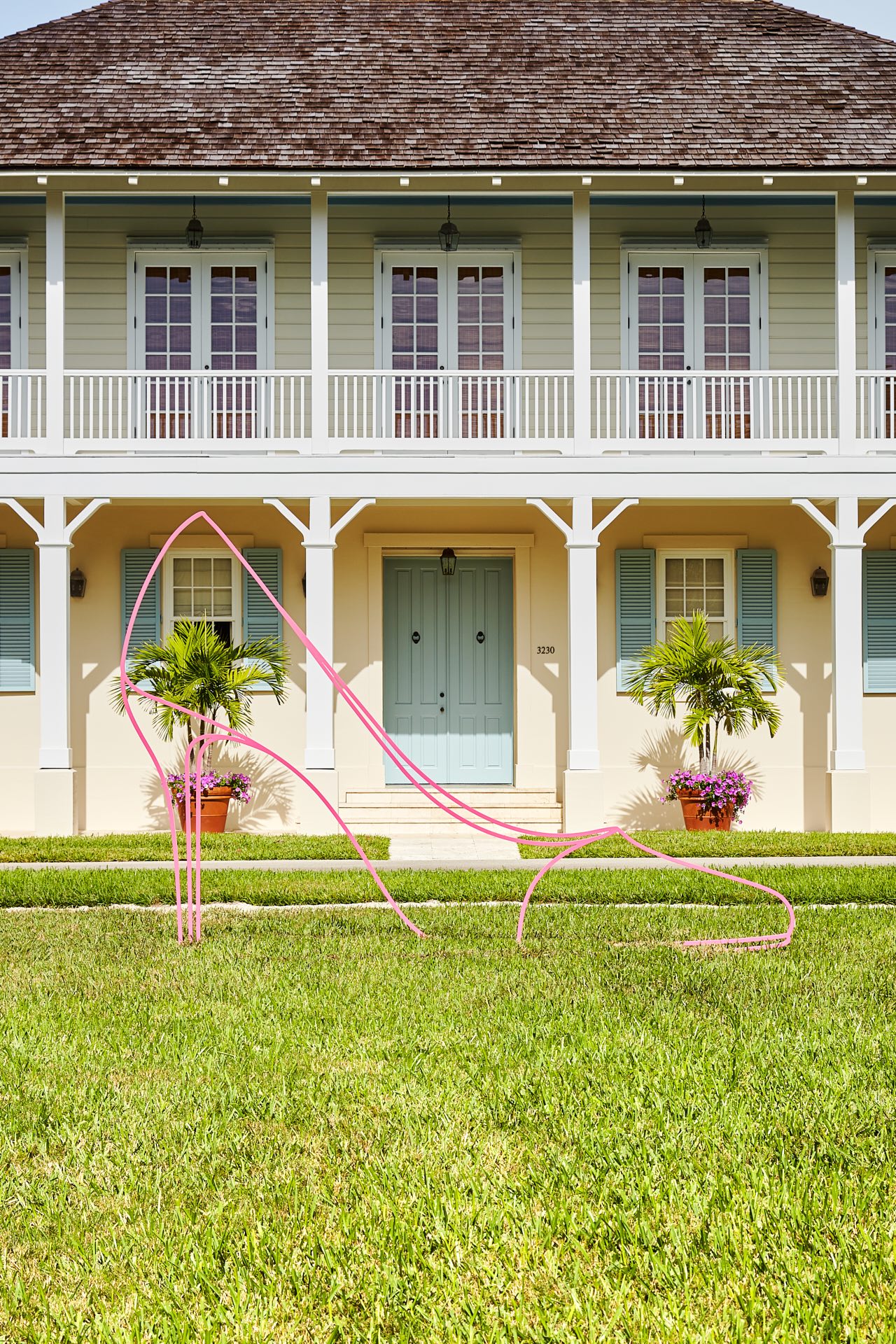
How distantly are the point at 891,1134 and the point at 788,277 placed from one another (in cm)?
1191

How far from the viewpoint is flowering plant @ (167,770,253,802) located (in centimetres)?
1249

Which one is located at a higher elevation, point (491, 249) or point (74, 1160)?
point (491, 249)

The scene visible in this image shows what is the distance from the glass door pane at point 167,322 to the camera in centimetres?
1377

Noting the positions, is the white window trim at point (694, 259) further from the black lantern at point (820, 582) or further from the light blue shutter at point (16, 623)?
the light blue shutter at point (16, 623)

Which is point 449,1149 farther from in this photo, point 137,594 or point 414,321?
point 414,321

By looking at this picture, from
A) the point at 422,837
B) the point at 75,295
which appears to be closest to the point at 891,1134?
the point at 422,837

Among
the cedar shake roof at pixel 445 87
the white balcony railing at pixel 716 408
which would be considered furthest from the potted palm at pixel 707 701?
the cedar shake roof at pixel 445 87

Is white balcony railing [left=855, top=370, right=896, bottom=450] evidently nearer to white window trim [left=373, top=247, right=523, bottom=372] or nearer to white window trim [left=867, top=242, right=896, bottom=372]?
white window trim [left=867, top=242, right=896, bottom=372]

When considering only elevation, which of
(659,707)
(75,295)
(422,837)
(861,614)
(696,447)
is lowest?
(422,837)

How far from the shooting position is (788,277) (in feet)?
45.6

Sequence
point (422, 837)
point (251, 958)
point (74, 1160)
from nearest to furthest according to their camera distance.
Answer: point (74, 1160) → point (251, 958) → point (422, 837)

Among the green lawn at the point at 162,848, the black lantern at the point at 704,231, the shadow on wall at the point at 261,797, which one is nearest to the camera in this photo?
the green lawn at the point at 162,848

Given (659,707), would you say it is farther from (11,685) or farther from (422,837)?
(11,685)

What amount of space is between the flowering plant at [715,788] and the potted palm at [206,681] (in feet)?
14.3
